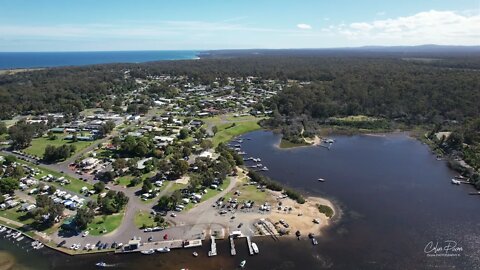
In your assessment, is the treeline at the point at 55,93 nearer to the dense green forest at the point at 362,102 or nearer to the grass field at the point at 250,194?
the dense green forest at the point at 362,102

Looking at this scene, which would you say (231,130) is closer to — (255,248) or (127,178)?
(127,178)

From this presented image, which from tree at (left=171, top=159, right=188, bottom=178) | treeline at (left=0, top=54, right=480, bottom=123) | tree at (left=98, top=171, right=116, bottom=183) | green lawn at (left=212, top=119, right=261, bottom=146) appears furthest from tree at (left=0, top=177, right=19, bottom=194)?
treeline at (left=0, top=54, right=480, bottom=123)

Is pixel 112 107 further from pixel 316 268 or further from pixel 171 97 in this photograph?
pixel 316 268

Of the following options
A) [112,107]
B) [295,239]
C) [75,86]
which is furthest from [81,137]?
[75,86]

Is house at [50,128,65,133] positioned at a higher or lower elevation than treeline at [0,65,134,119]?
lower

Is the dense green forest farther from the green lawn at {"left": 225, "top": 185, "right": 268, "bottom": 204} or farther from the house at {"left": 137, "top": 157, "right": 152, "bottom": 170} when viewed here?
the house at {"left": 137, "top": 157, "right": 152, "bottom": 170}

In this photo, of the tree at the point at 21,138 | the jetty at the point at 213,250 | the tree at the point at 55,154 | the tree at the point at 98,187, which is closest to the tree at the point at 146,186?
the tree at the point at 98,187
